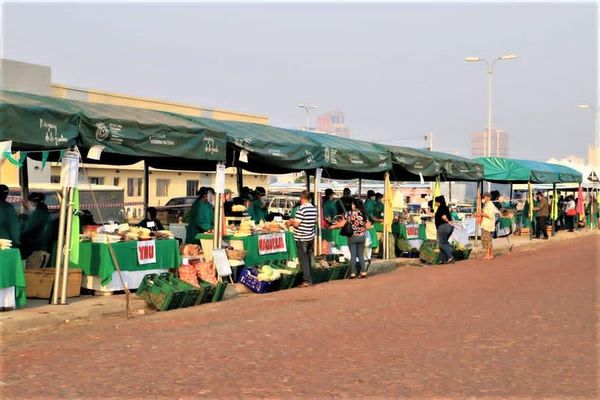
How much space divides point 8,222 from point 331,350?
6.08 meters

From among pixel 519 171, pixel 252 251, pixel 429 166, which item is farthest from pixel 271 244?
pixel 519 171

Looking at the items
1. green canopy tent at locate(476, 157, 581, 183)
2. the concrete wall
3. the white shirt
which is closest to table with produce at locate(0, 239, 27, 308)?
the white shirt

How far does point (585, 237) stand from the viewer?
36156mm

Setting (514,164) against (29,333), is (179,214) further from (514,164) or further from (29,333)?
(29,333)

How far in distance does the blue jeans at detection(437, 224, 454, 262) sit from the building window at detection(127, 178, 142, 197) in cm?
2927

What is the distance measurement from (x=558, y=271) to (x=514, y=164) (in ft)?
38.9

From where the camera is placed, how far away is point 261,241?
50.8 ft

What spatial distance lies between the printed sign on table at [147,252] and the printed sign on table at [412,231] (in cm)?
1086

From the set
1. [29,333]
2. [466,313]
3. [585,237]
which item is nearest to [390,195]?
[466,313]

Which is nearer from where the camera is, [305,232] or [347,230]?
[305,232]

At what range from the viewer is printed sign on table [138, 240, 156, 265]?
13.0 meters

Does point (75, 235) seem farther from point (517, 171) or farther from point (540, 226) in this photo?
point (540, 226)

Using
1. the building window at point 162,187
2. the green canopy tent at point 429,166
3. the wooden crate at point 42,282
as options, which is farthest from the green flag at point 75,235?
the building window at point 162,187

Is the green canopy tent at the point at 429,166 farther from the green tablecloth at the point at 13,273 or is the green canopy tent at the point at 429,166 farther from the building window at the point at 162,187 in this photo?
the building window at the point at 162,187
